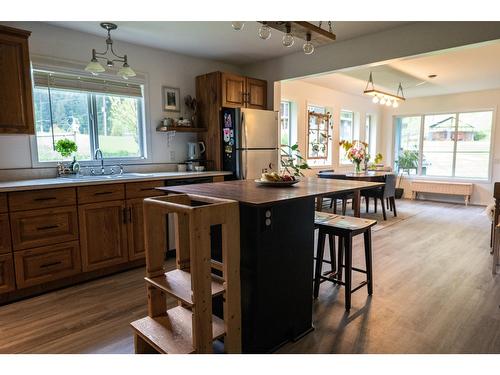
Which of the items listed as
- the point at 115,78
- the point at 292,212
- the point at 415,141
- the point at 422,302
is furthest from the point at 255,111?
the point at 415,141

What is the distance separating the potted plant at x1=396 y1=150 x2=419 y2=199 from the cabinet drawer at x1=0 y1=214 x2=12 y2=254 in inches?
307

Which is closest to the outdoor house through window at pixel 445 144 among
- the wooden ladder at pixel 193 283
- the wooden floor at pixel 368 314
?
the wooden floor at pixel 368 314

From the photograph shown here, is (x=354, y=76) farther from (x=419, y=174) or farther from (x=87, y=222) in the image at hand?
(x=87, y=222)

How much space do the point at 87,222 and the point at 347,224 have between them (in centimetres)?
224

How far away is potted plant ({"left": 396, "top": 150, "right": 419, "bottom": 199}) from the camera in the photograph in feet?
26.6

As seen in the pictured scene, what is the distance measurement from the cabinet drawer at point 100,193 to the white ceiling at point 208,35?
5.10 feet

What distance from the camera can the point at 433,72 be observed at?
527 centimetres

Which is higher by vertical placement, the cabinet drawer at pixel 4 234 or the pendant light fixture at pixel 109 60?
the pendant light fixture at pixel 109 60

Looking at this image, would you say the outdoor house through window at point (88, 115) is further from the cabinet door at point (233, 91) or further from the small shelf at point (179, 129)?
the cabinet door at point (233, 91)

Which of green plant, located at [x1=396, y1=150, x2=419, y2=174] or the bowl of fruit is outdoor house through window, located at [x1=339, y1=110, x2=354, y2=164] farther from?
the bowl of fruit

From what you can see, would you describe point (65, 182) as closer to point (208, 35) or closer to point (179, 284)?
point (179, 284)

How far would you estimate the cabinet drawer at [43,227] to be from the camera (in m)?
2.60

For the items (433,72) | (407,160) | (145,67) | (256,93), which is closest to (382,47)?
(256,93)

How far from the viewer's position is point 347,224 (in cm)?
249
